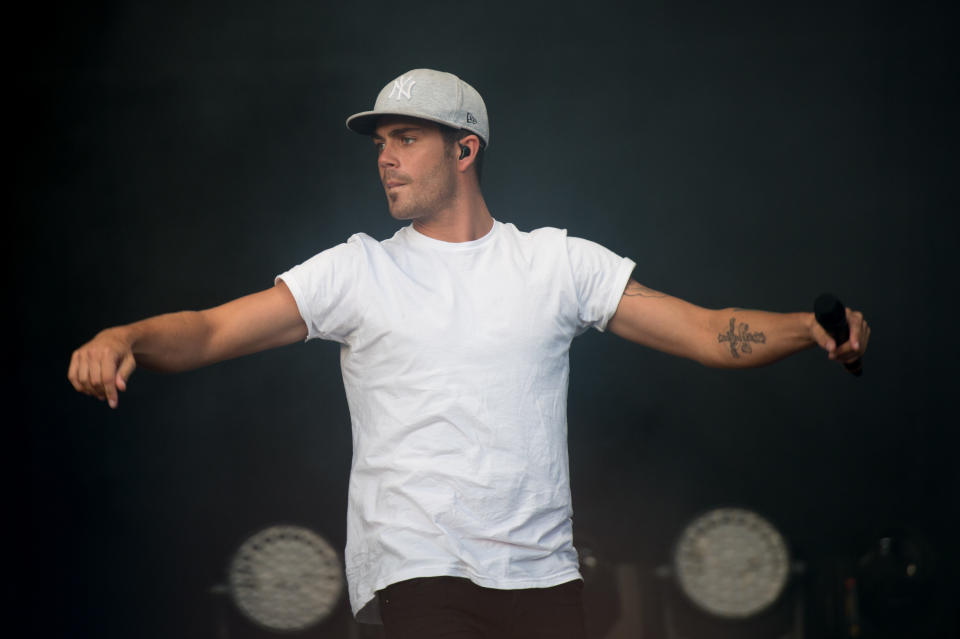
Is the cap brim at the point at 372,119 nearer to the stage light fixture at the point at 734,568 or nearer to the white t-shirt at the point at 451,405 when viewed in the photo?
the white t-shirt at the point at 451,405

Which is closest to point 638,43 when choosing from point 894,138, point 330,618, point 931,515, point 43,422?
point 894,138

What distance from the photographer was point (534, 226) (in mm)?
4250

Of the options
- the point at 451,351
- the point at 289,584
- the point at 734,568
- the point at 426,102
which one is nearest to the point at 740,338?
the point at 451,351

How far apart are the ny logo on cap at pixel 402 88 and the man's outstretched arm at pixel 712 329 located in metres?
0.69

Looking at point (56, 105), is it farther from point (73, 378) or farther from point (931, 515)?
point (931, 515)

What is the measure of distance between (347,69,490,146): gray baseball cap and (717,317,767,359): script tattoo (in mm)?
775

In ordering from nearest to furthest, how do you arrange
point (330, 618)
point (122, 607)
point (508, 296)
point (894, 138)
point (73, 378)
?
point (73, 378), point (508, 296), point (330, 618), point (122, 607), point (894, 138)

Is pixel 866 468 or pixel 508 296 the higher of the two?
pixel 508 296

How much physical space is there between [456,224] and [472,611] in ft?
2.92

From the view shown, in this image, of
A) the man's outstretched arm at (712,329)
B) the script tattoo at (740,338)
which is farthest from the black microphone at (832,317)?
the script tattoo at (740,338)

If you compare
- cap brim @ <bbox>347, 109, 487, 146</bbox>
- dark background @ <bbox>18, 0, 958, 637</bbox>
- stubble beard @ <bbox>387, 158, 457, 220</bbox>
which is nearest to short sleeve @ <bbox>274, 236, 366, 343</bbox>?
stubble beard @ <bbox>387, 158, 457, 220</bbox>

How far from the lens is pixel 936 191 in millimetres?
4172

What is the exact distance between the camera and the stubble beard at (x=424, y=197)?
2.33 meters

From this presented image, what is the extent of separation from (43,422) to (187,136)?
1.30m
